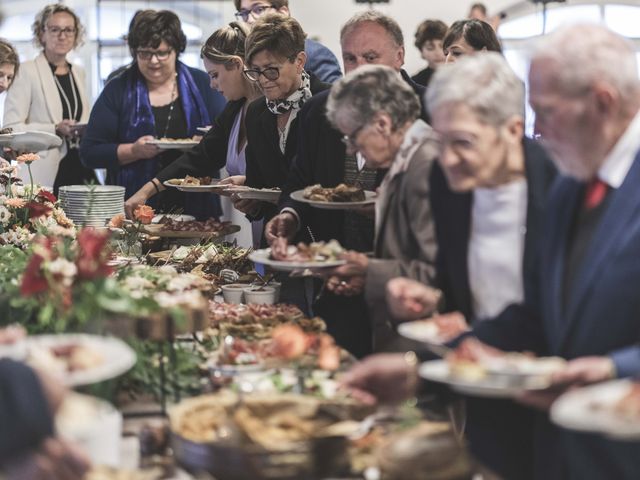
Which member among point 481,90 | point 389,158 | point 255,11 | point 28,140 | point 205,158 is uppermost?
point 255,11

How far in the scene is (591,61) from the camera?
2148mm

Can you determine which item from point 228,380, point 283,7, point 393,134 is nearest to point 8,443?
point 228,380

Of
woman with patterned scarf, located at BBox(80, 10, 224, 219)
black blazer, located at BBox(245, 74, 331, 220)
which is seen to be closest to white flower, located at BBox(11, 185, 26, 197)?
black blazer, located at BBox(245, 74, 331, 220)

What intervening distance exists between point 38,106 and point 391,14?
4.85m

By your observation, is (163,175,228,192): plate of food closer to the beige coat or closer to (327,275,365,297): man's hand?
(327,275,365,297): man's hand

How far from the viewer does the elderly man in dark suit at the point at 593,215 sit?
213 cm

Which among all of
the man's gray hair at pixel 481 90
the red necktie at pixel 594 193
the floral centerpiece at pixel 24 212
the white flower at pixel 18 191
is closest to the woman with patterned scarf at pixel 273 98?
the floral centerpiece at pixel 24 212

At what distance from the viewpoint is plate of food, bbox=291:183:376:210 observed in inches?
137

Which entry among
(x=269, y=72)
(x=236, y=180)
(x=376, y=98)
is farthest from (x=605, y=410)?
(x=236, y=180)

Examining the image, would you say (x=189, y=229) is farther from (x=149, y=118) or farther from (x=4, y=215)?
(x=149, y=118)

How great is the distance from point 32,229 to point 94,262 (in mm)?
2124

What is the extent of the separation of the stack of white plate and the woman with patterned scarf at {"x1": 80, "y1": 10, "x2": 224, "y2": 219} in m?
0.59

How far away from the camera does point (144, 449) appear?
91.0 inches

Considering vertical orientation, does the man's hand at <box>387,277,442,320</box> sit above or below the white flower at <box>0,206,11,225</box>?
above
